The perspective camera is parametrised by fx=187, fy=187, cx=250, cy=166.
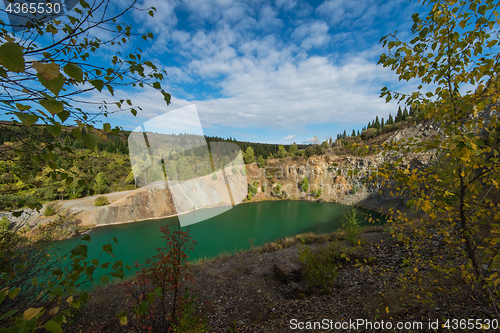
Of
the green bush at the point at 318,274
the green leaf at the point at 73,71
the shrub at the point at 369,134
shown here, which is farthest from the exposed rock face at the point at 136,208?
the shrub at the point at 369,134

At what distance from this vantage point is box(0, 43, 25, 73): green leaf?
2.05ft

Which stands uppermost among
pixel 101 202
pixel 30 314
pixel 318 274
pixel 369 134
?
pixel 369 134

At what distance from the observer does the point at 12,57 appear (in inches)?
25.1

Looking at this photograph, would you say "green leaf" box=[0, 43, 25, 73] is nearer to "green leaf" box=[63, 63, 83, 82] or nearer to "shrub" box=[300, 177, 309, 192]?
"green leaf" box=[63, 63, 83, 82]

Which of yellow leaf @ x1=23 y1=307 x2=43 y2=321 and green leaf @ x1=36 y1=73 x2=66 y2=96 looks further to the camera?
yellow leaf @ x1=23 y1=307 x2=43 y2=321

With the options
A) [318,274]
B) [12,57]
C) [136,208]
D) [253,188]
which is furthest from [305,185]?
[12,57]

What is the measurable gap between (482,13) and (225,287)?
8512 mm

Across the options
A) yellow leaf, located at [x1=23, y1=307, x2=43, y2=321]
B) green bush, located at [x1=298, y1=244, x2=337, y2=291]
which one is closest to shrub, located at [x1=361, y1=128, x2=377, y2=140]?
green bush, located at [x1=298, y1=244, x2=337, y2=291]

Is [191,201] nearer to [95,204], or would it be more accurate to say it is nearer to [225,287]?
[95,204]

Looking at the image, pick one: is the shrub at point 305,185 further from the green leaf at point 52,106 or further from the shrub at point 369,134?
the green leaf at point 52,106

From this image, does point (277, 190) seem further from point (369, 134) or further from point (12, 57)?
point (12, 57)

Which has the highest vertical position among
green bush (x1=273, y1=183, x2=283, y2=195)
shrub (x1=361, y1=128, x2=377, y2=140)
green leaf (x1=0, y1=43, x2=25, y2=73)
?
shrub (x1=361, y1=128, x2=377, y2=140)

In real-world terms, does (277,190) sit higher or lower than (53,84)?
lower

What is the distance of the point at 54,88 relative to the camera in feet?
2.34
